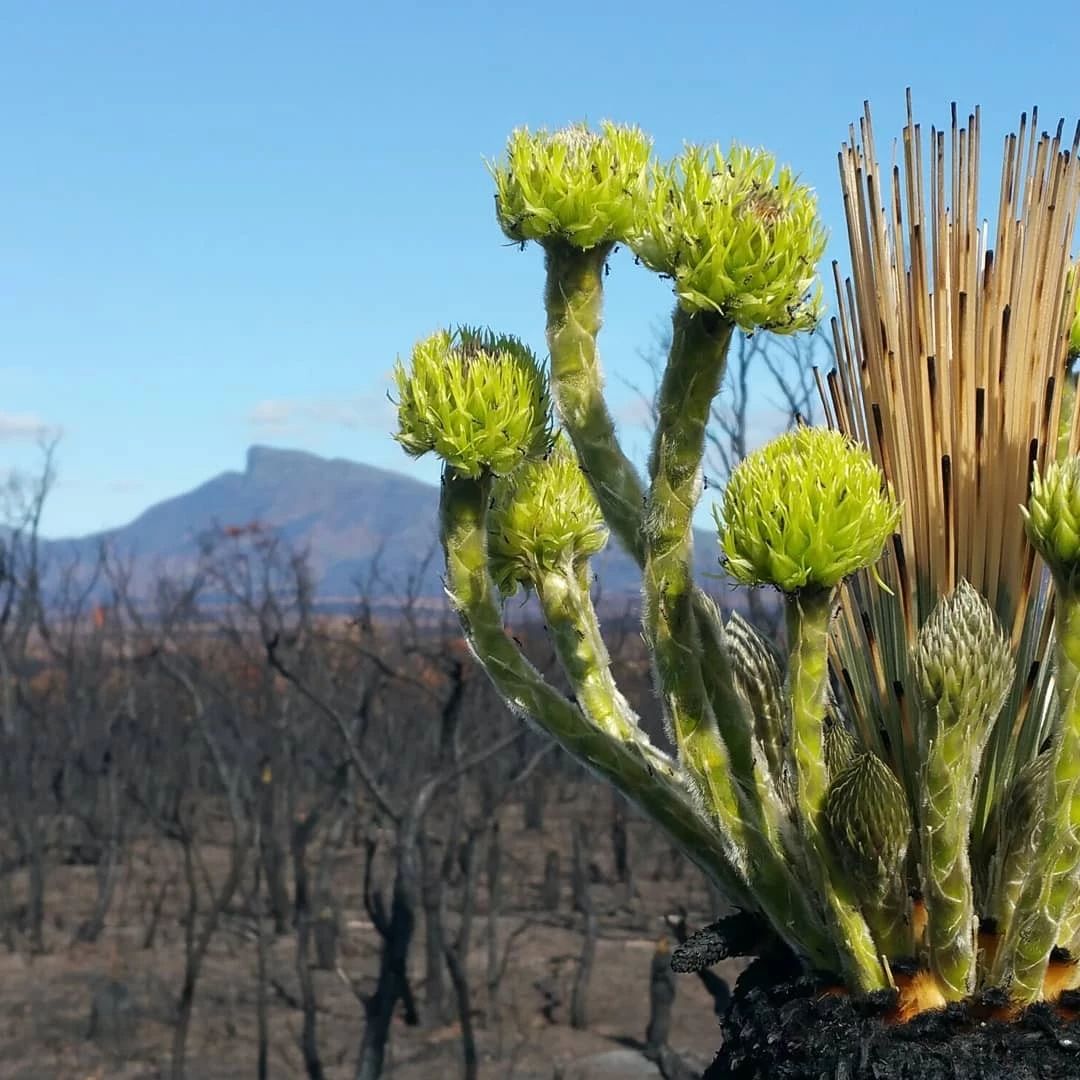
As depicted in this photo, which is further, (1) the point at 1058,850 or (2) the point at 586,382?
(2) the point at 586,382

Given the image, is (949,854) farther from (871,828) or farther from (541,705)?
(541,705)

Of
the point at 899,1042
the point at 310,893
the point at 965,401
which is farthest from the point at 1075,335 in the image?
the point at 310,893

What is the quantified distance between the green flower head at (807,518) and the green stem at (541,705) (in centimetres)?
29

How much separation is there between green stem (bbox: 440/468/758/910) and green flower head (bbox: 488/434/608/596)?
0.05 m

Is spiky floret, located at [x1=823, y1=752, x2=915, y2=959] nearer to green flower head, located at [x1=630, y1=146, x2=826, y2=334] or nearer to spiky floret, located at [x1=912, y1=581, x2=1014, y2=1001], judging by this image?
spiky floret, located at [x1=912, y1=581, x2=1014, y2=1001]

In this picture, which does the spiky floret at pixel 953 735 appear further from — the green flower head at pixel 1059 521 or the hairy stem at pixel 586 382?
the hairy stem at pixel 586 382

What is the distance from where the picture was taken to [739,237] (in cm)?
104

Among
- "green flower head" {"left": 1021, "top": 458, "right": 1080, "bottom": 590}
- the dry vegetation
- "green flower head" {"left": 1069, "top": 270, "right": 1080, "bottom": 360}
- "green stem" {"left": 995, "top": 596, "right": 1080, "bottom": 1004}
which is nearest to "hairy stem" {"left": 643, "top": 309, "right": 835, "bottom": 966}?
"green stem" {"left": 995, "top": 596, "right": 1080, "bottom": 1004}

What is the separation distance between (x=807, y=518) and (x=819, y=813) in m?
0.26

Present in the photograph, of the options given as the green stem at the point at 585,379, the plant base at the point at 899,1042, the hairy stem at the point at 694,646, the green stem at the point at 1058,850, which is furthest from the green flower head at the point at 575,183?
the plant base at the point at 899,1042

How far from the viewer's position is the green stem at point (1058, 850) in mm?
992

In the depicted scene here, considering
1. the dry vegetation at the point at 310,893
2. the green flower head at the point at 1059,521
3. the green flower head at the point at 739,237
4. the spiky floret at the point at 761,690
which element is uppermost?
the green flower head at the point at 739,237

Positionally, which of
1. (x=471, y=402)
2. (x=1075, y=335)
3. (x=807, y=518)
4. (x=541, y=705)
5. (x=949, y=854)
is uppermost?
(x=1075, y=335)

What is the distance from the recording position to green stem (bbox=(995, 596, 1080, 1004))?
3.26 feet
